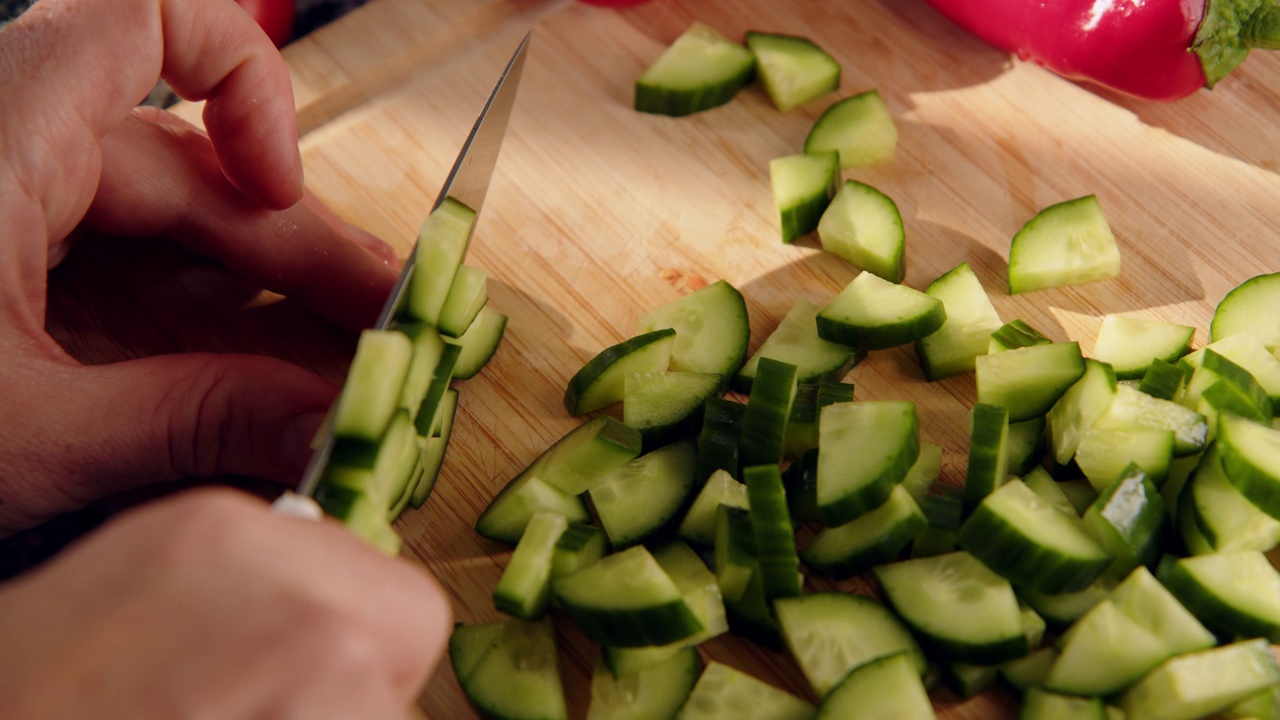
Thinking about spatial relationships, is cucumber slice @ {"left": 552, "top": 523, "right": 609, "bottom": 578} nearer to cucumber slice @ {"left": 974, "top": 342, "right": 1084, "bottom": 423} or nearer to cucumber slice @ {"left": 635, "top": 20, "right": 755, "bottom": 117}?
cucumber slice @ {"left": 974, "top": 342, "right": 1084, "bottom": 423}

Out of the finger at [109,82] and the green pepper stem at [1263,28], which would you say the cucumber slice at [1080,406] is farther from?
the finger at [109,82]

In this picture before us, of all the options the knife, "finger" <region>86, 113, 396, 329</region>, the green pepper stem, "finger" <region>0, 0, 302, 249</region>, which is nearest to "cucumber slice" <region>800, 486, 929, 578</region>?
the knife

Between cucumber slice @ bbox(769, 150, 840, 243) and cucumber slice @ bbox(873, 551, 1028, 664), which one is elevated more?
cucumber slice @ bbox(769, 150, 840, 243)

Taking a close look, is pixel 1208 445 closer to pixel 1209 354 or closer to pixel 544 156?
pixel 1209 354

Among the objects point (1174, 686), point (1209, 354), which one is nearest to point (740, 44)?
point (1209, 354)

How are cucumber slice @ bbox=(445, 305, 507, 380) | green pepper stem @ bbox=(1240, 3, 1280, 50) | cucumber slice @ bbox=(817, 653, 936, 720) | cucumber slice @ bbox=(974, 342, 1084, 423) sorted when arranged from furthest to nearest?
green pepper stem @ bbox=(1240, 3, 1280, 50)
cucumber slice @ bbox=(445, 305, 507, 380)
cucumber slice @ bbox=(974, 342, 1084, 423)
cucumber slice @ bbox=(817, 653, 936, 720)

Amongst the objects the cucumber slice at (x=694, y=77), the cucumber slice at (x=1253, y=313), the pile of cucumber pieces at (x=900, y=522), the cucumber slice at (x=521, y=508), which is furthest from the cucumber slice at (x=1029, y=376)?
the cucumber slice at (x=694, y=77)

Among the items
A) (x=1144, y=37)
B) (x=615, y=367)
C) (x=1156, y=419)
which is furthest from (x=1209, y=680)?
(x=1144, y=37)

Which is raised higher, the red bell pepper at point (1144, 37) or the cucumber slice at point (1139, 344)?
the red bell pepper at point (1144, 37)
